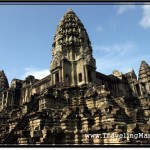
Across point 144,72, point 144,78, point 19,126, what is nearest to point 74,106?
point 19,126

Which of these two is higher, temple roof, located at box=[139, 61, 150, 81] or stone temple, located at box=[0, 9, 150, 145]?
temple roof, located at box=[139, 61, 150, 81]

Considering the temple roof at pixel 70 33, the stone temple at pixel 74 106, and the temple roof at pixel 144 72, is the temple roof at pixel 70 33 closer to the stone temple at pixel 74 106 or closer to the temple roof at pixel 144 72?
the stone temple at pixel 74 106

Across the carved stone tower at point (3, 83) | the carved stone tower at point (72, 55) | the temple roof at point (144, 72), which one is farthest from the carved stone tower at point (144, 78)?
the carved stone tower at point (3, 83)

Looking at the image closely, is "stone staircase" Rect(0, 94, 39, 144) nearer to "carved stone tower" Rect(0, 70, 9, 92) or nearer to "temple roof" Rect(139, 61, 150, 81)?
"carved stone tower" Rect(0, 70, 9, 92)

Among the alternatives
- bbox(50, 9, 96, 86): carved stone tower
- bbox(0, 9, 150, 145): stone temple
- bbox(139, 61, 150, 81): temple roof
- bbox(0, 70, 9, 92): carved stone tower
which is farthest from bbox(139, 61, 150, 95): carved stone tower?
bbox(0, 70, 9, 92): carved stone tower

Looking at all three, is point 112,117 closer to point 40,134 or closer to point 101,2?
point 40,134

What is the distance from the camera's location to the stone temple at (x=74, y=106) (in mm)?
19406

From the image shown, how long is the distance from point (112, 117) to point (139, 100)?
17.8 metres

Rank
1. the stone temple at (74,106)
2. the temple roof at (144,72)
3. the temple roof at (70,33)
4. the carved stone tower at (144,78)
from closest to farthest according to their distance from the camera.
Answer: the stone temple at (74,106), the temple roof at (70,33), the carved stone tower at (144,78), the temple roof at (144,72)

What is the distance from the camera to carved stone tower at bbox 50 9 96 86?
36.8m

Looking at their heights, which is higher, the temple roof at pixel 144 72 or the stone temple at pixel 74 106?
the temple roof at pixel 144 72

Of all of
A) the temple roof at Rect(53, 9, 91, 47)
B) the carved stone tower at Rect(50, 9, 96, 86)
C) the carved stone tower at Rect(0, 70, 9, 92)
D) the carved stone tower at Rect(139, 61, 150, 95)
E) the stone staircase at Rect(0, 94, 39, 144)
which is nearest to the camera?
the stone staircase at Rect(0, 94, 39, 144)

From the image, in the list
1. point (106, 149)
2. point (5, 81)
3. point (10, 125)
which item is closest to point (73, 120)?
point (10, 125)

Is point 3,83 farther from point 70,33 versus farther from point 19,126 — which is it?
point 19,126
